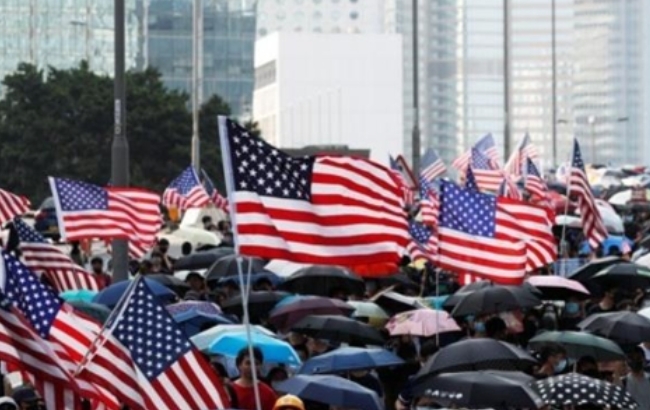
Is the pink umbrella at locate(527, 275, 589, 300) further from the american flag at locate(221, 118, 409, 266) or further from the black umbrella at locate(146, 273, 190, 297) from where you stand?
the american flag at locate(221, 118, 409, 266)

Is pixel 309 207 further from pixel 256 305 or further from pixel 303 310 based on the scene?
pixel 256 305

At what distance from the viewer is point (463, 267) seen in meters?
18.0

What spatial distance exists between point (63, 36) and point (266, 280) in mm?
108814

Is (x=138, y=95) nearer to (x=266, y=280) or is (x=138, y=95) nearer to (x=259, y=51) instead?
(x=266, y=280)

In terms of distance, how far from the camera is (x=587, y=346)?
15969 mm

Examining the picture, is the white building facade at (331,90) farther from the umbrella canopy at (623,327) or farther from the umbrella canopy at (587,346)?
the umbrella canopy at (587,346)

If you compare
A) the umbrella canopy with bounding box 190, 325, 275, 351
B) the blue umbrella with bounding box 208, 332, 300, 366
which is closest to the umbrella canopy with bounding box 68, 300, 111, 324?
the umbrella canopy with bounding box 190, 325, 275, 351

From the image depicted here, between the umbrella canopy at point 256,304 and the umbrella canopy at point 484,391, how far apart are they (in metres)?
6.47

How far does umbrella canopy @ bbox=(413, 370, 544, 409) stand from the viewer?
12617 millimetres

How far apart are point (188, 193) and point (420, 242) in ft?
38.3

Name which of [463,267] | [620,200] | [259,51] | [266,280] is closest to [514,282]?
[463,267]

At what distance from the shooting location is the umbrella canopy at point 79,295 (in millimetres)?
19194

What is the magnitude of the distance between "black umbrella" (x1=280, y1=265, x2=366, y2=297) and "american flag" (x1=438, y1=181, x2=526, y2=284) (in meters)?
3.24

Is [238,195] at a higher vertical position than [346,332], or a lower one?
higher
